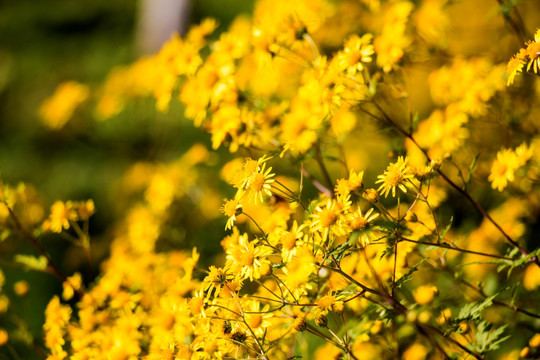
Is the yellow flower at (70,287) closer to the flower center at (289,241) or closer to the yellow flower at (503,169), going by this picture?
the flower center at (289,241)

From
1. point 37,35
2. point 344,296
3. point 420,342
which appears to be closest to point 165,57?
point 344,296

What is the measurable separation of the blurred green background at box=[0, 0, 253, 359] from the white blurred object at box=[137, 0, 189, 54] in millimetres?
→ 634

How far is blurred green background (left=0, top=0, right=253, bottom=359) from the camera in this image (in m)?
3.71

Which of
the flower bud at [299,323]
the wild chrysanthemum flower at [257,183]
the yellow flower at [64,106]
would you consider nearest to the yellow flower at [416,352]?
the flower bud at [299,323]

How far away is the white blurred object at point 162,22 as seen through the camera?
685 cm

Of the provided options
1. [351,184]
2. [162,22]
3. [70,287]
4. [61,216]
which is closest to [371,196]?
[351,184]

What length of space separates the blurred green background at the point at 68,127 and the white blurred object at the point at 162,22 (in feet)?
2.08

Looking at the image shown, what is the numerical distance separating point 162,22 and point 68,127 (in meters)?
3.86

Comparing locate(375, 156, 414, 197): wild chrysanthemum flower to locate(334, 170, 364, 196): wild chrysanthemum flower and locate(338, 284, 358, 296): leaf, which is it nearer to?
locate(334, 170, 364, 196): wild chrysanthemum flower

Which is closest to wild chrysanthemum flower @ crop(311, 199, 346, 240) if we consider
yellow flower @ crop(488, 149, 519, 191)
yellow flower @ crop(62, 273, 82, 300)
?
yellow flower @ crop(488, 149, 519, 191)

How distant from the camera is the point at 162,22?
6.94 metres

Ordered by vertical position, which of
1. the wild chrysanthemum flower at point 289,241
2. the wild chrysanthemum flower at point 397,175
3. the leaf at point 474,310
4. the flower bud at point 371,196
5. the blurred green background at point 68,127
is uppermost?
the wild chrysanthemum flower at point 397,175

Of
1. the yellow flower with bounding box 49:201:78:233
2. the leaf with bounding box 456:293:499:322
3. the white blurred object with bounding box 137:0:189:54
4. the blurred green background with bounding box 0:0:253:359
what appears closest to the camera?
the leaf with bounding box 456:293:499:322

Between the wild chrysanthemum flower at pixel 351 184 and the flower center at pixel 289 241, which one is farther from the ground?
the wild chrysanthemum flower at pixel 351 184
